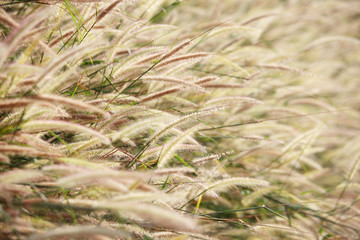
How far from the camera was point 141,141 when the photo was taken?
163cm

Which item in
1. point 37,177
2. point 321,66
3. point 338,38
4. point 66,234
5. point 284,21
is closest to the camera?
point 66,234

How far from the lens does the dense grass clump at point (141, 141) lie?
98cm

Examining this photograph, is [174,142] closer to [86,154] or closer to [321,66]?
[86,154]

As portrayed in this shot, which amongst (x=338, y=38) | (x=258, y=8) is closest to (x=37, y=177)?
(x=338, y=38)

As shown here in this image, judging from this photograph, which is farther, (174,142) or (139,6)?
(139,6)

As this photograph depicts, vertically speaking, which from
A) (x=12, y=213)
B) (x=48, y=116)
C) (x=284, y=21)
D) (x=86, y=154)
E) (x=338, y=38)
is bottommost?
(x=12, y=213)

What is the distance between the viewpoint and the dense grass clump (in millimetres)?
979

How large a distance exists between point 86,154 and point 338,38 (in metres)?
2.66

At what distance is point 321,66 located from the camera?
3396mm

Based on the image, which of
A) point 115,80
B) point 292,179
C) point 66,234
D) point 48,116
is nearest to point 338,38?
point 292,179

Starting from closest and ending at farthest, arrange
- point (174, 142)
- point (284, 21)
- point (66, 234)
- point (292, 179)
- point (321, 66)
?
1. point (66, 234)
2. point (174, 142)
3. point (292, 179)
4. point (321, 66)
5. point (284, 21)

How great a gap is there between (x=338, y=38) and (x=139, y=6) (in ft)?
6.69

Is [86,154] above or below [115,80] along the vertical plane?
below

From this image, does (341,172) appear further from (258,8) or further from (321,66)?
(258,8)
